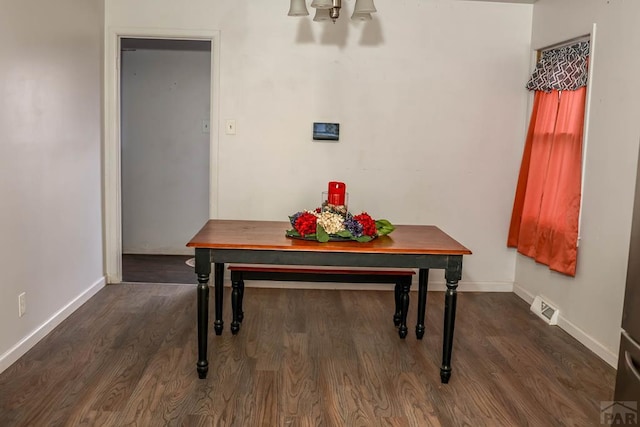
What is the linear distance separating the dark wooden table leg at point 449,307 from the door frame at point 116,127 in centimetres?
239

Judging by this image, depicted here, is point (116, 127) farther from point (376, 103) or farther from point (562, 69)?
point (562, 69)

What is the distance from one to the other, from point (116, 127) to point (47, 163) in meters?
1.19

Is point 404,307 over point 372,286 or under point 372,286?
over

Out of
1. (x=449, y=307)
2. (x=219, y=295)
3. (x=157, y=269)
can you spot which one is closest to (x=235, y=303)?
(x=219, y=295)

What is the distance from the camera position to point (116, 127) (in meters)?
4.63

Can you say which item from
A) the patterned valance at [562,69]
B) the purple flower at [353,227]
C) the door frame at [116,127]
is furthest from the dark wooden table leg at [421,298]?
the door frame at [116,127]

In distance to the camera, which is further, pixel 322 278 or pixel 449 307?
pixel 322 278

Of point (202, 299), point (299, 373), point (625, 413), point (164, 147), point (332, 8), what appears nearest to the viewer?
point (625, 413)

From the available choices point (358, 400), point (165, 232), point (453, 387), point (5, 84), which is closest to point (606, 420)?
point (453, 387)

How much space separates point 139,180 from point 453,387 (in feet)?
14.0

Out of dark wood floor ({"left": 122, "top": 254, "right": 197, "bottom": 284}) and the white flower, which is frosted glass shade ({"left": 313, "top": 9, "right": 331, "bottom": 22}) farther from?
dark wood floor ({"left": 122, "top": 254, "right": 197, "bottom": 284})

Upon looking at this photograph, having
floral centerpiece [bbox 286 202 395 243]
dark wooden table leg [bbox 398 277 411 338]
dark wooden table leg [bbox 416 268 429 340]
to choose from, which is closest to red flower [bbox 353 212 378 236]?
floral centerpiece [bbox 286 202 395 243]

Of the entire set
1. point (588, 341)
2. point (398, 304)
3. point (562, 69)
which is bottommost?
point (588, 341)

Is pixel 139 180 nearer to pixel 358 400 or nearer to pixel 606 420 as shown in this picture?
pixel 358 400
